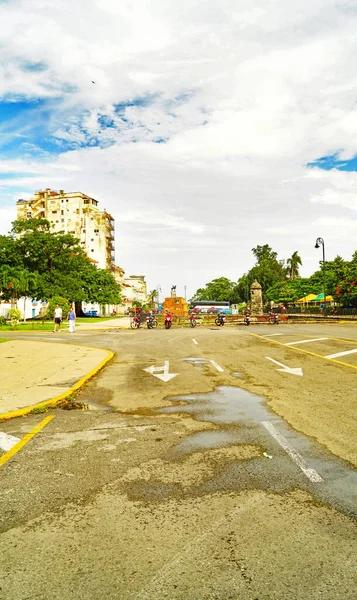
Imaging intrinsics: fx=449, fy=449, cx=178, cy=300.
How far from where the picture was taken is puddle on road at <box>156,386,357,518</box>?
421 cm

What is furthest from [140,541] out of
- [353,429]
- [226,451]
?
[353,429]

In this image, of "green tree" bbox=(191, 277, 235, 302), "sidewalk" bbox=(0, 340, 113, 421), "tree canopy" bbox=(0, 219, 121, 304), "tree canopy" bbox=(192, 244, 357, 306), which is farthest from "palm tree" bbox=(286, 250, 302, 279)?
"sidewalk" bbox=(0, 340, 113, 421)

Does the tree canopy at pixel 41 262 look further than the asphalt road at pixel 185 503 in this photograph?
Yes

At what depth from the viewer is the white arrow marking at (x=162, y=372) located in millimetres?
11342

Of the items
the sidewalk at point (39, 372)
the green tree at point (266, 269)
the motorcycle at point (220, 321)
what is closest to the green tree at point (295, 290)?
the green tree at point (266, 269)

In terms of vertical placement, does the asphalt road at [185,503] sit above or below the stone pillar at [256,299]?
below

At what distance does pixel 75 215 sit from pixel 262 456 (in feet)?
370

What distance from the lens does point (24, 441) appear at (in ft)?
19.6

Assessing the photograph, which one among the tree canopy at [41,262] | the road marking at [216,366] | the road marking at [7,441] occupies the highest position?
the tree canopy at [41,262]

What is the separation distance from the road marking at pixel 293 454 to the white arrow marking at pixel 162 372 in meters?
4.66

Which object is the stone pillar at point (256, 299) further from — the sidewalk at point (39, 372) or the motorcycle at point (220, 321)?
the sidewalk at point (39, 372)

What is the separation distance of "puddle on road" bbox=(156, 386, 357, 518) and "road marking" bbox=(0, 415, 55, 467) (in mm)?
1847

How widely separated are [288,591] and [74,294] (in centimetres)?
5328

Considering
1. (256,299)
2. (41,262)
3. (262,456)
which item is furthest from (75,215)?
(262,456)
